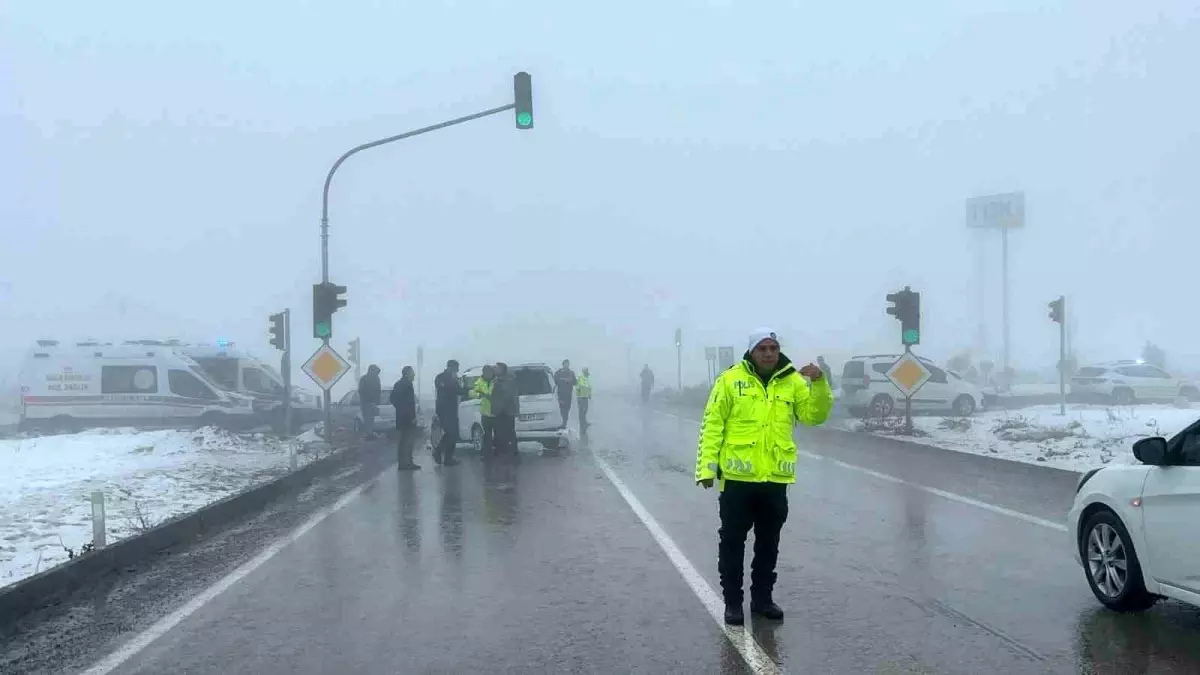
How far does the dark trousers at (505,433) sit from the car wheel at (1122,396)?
910 inches

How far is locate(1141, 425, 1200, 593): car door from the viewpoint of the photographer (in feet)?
19.3

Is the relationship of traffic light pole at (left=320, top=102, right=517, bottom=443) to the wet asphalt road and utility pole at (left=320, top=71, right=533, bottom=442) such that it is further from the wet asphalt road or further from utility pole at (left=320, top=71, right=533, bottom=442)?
the wet asphalt road

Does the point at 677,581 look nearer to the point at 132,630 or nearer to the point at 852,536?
the point at 852,536

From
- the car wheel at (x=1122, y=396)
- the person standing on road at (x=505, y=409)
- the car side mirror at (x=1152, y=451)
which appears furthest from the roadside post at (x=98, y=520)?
the car wheel at (x=1122, y=396)

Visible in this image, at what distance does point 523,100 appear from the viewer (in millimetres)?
18984

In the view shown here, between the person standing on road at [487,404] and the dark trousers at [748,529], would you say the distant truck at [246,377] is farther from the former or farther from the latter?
the dark trousers at [748,529]

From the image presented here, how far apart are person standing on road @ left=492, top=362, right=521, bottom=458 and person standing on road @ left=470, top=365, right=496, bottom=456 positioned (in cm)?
11

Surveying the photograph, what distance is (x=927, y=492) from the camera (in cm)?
1354

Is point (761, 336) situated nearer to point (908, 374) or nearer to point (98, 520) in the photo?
point (98, 520)

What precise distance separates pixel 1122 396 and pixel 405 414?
26077mm

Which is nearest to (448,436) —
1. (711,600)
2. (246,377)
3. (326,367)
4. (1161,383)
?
(326,367)

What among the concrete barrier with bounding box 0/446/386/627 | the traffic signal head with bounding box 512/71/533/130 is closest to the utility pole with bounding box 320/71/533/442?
the traffic signal head with bounding box 512/71/533/130

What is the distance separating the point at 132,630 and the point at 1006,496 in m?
9.75

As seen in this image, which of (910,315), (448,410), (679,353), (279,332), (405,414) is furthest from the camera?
(679,353)
